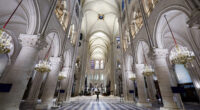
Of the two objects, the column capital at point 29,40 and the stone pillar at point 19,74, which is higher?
the column capital at point 29,40

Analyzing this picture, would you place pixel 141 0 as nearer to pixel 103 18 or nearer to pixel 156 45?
pixel 156 45

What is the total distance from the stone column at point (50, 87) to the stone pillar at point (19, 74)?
2708 millimetres

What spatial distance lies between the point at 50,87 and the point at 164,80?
24.8 ft

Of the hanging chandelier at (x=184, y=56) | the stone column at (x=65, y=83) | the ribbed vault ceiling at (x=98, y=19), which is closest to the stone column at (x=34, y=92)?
the stone column at (x=65, y=83)

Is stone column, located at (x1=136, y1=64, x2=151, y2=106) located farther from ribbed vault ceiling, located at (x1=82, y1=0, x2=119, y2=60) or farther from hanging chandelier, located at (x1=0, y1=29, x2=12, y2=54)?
ribbed vault ceiling, located at (x1=82, y1=0, x2=119, y2=60)

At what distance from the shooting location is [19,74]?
12.3 feet

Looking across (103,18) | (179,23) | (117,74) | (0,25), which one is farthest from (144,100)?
(103,18)

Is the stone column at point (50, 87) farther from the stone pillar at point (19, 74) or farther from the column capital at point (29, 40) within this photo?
the column capital at point (29, 40)

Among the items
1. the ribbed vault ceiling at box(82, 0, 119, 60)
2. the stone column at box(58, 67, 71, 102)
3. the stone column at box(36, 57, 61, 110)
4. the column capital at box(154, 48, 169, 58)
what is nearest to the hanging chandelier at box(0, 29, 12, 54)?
the stone column at box(36, 57, 61, 110)

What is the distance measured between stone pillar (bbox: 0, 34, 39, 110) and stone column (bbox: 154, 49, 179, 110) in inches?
266

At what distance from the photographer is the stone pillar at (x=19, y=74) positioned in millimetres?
3308

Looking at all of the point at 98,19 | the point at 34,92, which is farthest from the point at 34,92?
the point at 98,19

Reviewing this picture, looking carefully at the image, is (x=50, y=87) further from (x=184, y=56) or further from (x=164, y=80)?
(x=184, y=56)

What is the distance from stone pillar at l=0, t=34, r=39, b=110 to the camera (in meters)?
3.31
